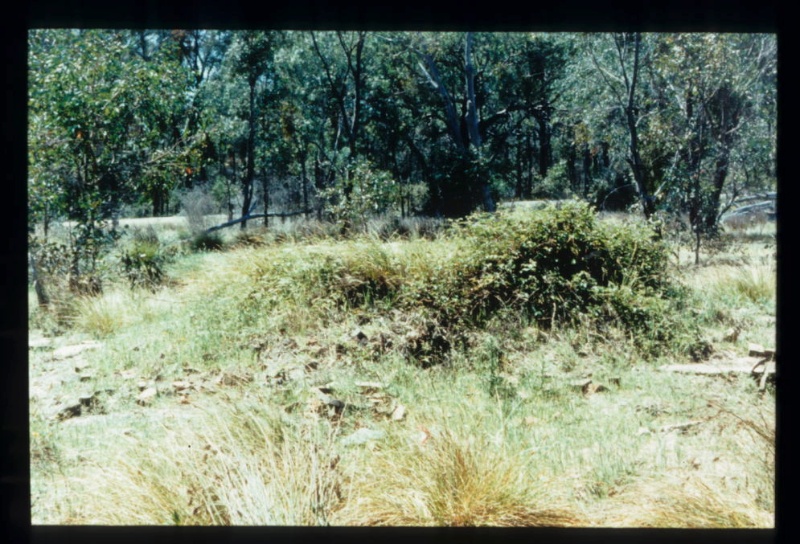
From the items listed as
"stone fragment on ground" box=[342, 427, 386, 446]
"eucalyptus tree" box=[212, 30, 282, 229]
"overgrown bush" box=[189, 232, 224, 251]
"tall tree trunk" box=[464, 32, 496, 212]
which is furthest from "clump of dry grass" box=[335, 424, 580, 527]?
"eucalyptus tree" box=[212, 30, 282, 229]

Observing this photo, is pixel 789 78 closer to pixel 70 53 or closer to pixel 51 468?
pixel 51 468

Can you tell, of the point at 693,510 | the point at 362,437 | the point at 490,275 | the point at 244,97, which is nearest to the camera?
the point at 693,510

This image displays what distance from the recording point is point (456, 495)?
9.34ft

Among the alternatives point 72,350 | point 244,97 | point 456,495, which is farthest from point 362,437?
point 244,97

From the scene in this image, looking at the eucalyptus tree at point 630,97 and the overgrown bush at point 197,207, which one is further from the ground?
the eucalyptus tree at point 630,97

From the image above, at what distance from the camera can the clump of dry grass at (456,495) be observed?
2.79 m

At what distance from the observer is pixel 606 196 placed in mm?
4871

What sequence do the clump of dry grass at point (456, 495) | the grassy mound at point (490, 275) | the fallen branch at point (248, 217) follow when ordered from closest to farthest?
the clump of dry grass at point (456, 495), the grassy mound at point (490, 275), the fallen branch at point (248, 217)

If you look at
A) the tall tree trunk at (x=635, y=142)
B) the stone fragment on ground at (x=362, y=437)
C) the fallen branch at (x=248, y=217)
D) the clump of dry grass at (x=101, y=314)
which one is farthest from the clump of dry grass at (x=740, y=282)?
the clump of dry grass at (x=101, y=314)

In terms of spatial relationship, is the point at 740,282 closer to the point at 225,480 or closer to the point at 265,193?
the point at 265,193

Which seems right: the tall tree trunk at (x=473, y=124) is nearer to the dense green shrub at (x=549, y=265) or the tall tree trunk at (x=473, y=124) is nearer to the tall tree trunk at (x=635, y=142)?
the dense green shrub at (x=549, y=265)

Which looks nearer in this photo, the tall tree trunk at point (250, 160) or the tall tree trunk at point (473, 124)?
the tall tree trunk at point (473, 124)

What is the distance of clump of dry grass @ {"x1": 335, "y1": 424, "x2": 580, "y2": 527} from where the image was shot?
2795 mm

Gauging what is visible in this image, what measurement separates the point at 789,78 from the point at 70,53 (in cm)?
459
